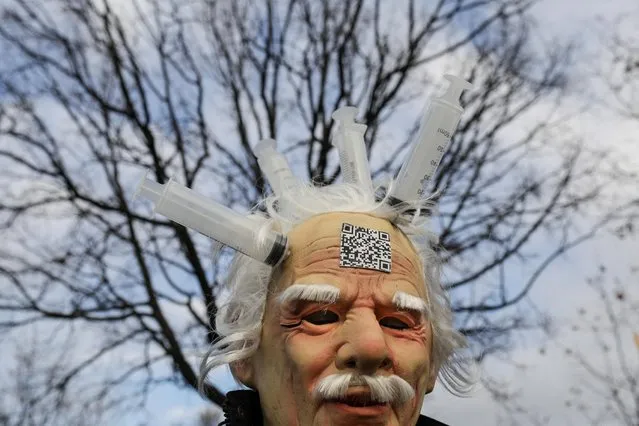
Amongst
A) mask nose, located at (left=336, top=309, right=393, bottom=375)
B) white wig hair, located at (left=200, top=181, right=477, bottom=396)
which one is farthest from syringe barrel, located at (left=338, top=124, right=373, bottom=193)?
mask nose, located at (left=336, top=309, right=393, bottom=375)

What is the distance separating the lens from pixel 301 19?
6.22 meters

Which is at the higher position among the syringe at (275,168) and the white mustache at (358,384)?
the syringe at (275,168)

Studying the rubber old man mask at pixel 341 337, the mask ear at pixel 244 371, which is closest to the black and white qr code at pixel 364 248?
the rubber old man mask at pixel 341 337

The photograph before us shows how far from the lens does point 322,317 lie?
2.01m

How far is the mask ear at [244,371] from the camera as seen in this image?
2186 millimetres

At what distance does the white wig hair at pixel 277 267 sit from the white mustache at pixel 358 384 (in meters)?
0.34

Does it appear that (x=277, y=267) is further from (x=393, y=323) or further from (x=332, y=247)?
(x=393, y=323)

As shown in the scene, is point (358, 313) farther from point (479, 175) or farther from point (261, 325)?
point (479, 175)

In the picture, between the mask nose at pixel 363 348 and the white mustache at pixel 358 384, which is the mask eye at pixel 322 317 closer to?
the mask nose at pixel 363 348

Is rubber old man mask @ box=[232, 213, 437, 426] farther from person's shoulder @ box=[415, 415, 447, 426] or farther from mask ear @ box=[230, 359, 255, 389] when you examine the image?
person's shoulder @ box=[415, 415, 447, 426]

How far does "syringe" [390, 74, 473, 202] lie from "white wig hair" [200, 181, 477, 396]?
0.06 meters

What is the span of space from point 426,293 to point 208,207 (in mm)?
740

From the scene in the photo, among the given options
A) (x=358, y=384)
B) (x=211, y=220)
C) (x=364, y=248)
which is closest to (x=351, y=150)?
(x=364, y=248)

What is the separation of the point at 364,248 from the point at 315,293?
0.72 feet
